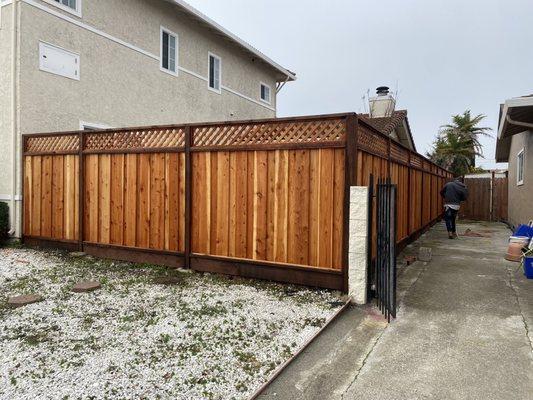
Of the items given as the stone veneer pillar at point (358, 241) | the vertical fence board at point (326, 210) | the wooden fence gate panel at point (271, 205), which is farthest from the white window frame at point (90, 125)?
A: the stone veneer pillar at point (358, 241)

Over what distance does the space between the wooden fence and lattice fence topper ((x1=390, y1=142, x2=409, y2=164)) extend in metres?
0.06

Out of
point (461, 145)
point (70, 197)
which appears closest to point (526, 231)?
point (70, 197)

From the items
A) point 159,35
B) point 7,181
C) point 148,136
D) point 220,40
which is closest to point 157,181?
point 148,136

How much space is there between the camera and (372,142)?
5.70m

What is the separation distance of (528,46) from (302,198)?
14421mm

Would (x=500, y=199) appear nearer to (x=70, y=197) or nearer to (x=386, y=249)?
(x=386, y=249)

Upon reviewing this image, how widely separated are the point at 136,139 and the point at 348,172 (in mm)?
3704

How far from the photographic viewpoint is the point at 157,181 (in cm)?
626

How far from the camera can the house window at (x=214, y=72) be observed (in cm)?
1377

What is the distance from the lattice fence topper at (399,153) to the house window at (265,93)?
9.97 metres

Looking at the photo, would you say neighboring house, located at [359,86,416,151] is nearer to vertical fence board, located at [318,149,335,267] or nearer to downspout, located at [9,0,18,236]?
vertical fence board, located at [318,149,335,267]

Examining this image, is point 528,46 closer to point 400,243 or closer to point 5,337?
point 400,243

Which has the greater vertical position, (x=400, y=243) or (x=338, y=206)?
(x=338, y=206)

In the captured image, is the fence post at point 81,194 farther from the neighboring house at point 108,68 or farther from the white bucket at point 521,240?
the white bucket at point 521,240
